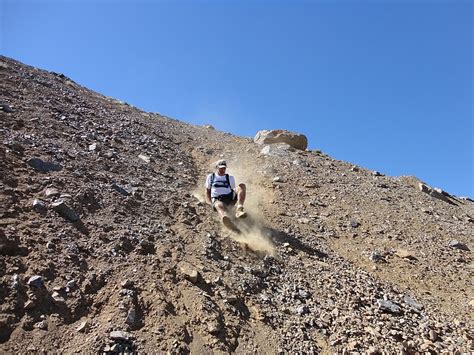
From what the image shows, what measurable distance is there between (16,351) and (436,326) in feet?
20.0

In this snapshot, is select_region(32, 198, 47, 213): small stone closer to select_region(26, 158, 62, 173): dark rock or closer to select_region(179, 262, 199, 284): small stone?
select_region(26, 158, 62, 173): dark rock

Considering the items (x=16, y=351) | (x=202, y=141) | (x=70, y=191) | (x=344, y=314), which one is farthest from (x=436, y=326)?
(x=202, y=141)

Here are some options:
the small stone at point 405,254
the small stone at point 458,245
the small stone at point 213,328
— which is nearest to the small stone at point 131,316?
the small stone at point 213,328

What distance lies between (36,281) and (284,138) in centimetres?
1498

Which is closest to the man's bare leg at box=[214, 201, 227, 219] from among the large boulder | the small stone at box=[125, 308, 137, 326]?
the small stone at box=[125, 308, 137, 326]

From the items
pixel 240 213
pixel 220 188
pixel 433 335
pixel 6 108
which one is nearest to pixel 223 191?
pixel 220 188

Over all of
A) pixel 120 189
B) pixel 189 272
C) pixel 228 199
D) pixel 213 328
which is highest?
pixel 228 199

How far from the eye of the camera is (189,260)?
23.3 feet

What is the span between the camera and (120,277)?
6.05 m

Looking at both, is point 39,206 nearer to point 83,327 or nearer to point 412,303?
point 83,327

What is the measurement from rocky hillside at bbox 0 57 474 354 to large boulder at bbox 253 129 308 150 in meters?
5.73

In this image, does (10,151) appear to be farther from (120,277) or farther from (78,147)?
(120,277)

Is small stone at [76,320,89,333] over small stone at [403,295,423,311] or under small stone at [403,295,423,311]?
under

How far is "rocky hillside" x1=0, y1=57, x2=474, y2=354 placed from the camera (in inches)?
212
